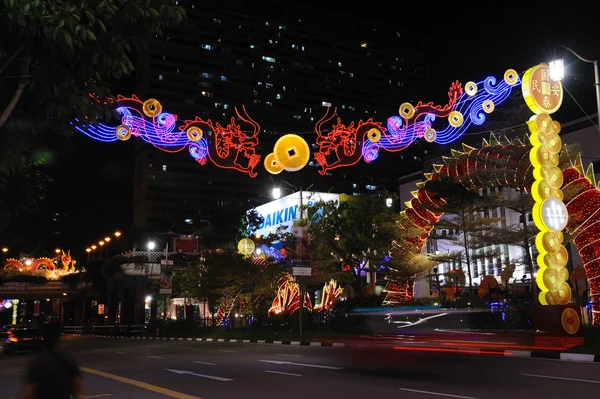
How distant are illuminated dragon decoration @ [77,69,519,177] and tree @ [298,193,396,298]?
9158 millimetres

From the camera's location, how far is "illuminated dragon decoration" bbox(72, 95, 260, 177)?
63.5 feet

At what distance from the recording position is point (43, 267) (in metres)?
62.0

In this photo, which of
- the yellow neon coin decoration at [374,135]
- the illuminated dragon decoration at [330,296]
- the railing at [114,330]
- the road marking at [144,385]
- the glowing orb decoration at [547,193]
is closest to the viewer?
the road marking at [144,385]

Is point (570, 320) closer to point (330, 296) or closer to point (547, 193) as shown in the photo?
point (547, 193)

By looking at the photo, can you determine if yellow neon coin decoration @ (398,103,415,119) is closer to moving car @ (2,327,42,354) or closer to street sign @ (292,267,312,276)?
street sign @ (292,267,312,276)

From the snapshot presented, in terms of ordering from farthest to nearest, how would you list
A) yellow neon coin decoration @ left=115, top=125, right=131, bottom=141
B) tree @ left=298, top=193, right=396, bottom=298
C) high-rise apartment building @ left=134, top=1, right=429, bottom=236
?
high-rise apartment building @ left=134, top=1, right=429, bottom=236 → tree @ left=298, top=193, right=396, bottom=298 → yellow neon coin decoration @ left=115, top=125, right=131, bottom=141

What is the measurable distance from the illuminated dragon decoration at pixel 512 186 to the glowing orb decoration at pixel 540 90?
349 centimetres

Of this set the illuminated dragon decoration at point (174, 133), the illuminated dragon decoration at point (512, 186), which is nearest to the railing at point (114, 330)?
the illuminated dragon decoration at point (512, 186)

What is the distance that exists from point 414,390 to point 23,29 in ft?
26.5

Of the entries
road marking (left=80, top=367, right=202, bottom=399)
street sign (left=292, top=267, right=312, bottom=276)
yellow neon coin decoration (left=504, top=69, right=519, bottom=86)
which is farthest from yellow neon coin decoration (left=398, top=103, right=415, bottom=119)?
road marking (left=80, top=367, right=202, bottom=399)

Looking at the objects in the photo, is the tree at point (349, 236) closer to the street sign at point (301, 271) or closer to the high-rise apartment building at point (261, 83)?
the street sign at point (301, 271)

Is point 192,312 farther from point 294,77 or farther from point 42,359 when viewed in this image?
point 294,77

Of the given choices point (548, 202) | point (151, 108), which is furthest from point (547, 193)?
point (151, 108)

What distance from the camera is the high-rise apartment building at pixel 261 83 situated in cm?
11512
